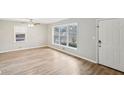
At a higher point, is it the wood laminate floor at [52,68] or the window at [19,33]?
the window at [19,33]

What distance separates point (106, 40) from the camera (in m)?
3.51

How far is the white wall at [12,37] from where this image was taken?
19.7 feet

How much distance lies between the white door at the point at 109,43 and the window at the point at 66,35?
1871 millimetres

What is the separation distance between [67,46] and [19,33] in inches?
133

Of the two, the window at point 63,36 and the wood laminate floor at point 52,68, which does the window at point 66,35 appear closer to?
the window at point 63,36

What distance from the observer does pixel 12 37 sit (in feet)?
21.2

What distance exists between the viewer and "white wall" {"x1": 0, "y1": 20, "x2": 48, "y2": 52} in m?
6.01

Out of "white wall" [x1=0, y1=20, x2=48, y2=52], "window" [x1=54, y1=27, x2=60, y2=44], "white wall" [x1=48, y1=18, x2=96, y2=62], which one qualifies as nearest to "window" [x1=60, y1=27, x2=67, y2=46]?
"window" [x1=54, y1=27, x2=60, y2=44]

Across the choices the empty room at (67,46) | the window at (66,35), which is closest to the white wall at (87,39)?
the empty room at (67,46)

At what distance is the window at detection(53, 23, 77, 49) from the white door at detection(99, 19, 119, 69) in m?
1.87

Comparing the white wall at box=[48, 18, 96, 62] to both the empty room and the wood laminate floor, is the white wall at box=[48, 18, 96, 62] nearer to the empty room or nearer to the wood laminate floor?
the empty room

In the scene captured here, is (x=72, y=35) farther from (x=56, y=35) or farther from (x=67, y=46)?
(x=56, y=35)
